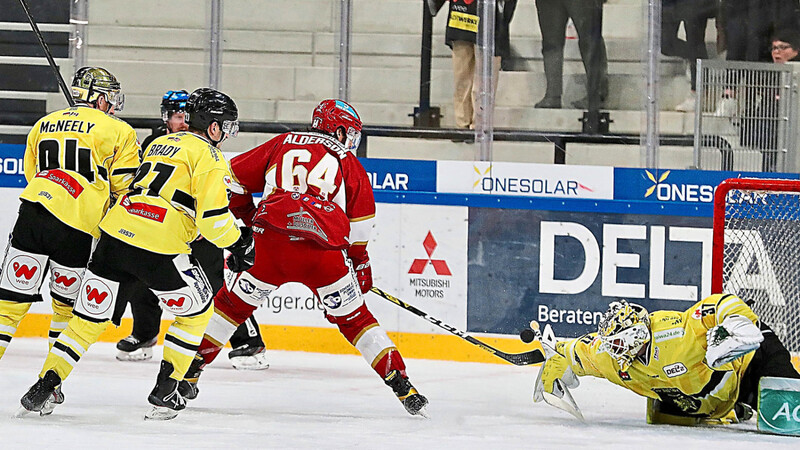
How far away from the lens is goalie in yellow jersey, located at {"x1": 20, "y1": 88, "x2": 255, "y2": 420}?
4.12 m

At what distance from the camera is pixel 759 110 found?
607 cm

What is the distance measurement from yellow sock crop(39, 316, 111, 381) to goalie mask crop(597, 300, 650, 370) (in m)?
1.81

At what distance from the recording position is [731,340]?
13.0 feet

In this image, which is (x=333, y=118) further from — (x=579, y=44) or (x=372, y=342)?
(x=579, y=44)

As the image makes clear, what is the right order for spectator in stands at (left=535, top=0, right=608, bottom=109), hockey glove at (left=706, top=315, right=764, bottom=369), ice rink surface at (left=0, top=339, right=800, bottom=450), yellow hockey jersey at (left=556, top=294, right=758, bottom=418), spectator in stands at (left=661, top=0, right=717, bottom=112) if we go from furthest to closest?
spectator in stands at (left=535, top=0, right=608, bottom=109)
spectator in stands at (left=661, top=0, right=717, bottom=112)
yellow hockey jersey at (left=556, top=294, right=758, bottom=418)
ice rink surface at (left=0, top=339, right=800, bottom=450)
hockey glove at (left=706, top=315, right=764, bottom=369)

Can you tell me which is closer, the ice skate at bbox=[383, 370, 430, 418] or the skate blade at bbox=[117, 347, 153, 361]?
the ice skate at bbox=[383, 370, 430, 418]

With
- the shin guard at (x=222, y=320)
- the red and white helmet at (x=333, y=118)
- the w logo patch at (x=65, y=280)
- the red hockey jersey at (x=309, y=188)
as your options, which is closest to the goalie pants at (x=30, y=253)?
the w logo patch at (x=65, y=280)

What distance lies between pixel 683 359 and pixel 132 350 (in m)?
2.80

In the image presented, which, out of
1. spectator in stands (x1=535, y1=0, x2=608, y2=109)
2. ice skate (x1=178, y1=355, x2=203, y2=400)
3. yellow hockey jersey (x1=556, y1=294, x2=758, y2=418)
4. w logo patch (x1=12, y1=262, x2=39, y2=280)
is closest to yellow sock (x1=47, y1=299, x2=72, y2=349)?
w logo patch (x1=12, y1=262, x2=39, y2=280)

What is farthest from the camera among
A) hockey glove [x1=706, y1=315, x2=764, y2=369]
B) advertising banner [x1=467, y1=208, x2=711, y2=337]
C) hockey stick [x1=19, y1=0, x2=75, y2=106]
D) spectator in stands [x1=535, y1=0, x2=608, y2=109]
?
hockey stick [x1=19, y1=0, x2=75, y2=106]

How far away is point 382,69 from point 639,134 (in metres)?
1.40

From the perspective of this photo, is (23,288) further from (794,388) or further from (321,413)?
(794,388)

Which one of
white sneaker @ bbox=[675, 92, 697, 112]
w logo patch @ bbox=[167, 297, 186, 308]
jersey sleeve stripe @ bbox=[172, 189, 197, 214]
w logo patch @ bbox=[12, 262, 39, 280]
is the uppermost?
white sneaker @ bbox=[675, 92, 697, 112]

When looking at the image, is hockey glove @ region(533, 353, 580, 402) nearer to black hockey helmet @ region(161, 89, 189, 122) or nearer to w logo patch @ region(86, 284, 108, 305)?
w logo patch @ region(86, 284, 108, 305)
